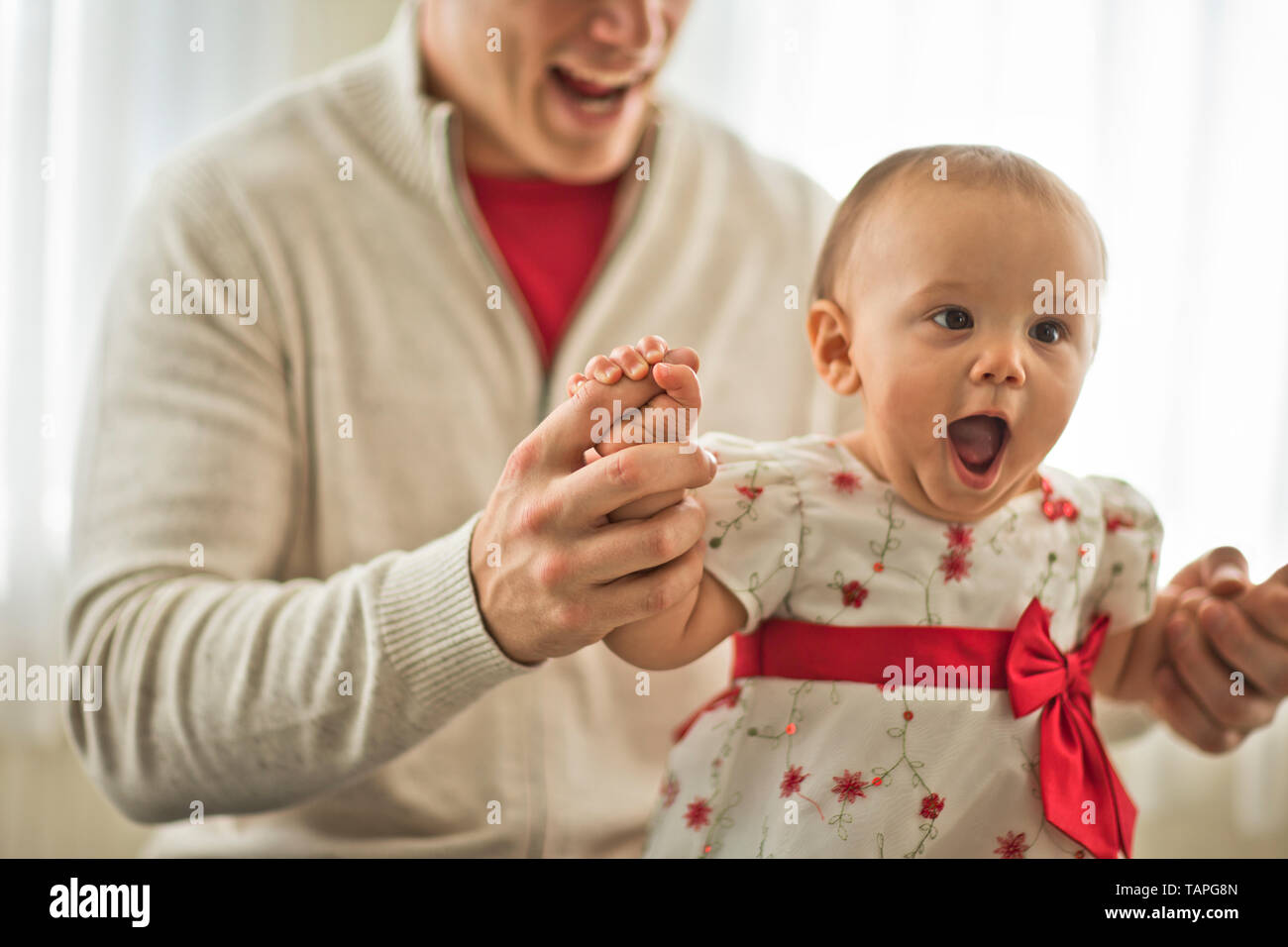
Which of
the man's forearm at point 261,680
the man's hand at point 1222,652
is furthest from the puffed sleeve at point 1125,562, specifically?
the man's forearm at point 261,680

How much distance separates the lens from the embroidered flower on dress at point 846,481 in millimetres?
635

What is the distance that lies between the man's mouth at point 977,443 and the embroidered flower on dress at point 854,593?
0.29 ft

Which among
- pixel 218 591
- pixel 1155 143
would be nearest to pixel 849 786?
pixel 218 591

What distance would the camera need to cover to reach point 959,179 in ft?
1.93

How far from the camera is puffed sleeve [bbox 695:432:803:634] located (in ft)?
2.00

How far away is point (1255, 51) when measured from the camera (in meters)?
1.24

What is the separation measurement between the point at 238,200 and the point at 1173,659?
845 millimetres

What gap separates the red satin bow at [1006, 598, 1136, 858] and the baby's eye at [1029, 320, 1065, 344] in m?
0.16

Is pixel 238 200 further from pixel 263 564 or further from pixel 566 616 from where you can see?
pixel 566 616

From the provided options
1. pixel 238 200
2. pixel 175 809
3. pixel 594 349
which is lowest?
pixel 175 809

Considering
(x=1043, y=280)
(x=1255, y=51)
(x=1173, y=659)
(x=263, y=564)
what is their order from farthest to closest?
1. (x=1255, y=51)
2. (x=263, y=564)
3. (x=1173, y=659)
4. (x=1043, y=280)

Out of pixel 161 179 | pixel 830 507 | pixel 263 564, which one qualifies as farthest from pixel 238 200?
pixel 830 507

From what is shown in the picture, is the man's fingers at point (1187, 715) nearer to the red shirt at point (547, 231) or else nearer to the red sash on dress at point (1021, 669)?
the red sash on dress at point (1021, 669)

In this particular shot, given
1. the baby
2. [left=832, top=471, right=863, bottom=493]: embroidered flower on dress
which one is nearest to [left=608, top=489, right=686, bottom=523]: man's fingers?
the baby
